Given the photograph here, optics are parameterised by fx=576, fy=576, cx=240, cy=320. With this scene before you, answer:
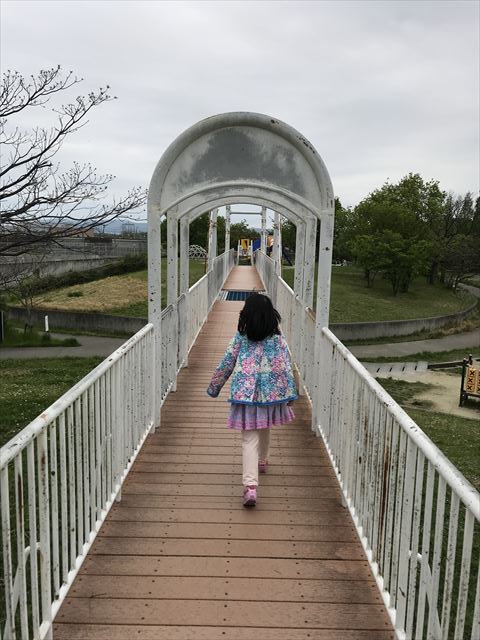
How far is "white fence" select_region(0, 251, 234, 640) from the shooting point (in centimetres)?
239

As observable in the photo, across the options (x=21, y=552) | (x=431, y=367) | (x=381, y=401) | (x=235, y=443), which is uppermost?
(x=381, y=401)

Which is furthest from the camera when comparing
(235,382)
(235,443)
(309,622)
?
(235,443)

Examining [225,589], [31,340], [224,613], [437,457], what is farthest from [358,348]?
[437,457]

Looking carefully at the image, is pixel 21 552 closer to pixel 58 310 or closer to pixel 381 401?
pixel 381 401

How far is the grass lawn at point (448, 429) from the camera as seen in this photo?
940 cm

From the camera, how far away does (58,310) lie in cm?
3108

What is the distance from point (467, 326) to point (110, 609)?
34.7 meters

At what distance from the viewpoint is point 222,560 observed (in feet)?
11.7

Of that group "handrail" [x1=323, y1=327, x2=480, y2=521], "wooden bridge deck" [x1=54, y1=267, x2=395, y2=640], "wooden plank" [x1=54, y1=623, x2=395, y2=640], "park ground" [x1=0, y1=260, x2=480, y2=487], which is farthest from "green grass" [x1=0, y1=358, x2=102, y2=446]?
"handrail" [x1=323, y1=327, x2=480, y2=521]

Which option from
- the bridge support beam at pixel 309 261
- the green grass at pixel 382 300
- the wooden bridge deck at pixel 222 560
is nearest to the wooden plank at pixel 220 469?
the wooden bridge deck at pixel 222 560

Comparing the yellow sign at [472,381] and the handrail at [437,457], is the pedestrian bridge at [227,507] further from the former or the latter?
the yellow sign at [472,381]

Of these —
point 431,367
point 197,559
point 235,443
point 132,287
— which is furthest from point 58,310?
point 197,559

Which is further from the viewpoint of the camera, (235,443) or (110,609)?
(235,443)

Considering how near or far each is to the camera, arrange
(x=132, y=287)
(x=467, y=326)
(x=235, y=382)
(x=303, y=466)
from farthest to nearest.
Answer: (x=132, y=287)
(x=467, y=326)
(x=303, y=466)
(x=235, y=382)
